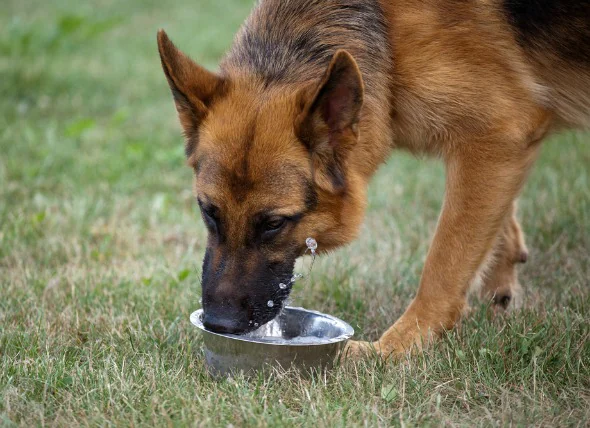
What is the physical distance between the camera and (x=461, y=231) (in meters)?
3.62

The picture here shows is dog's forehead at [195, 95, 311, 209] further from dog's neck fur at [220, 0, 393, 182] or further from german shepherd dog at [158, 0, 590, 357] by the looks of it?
dog's neck fur at [220, 0, 393, 182]

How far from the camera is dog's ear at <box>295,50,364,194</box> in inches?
118

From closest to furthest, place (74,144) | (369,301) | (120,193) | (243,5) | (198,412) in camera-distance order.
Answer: (198,412) < (369,301) < (120,193) < (74,144) < (243,5)

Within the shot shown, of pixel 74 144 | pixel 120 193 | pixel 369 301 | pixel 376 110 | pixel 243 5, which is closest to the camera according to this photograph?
pixel 376 110

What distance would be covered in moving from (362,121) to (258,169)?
0.62 meters

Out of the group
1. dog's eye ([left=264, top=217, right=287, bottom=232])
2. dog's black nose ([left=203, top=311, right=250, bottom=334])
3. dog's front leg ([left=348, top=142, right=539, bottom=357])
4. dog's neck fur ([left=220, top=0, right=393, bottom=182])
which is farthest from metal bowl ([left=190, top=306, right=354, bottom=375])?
dog's neck fur ([left=220, top=0, right=393, bottom=182])

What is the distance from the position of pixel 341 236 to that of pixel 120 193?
2949mm

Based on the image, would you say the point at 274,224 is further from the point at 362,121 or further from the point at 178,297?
the point at 178,297

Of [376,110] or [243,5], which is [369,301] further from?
[243,5]

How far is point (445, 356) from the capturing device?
3.33 m

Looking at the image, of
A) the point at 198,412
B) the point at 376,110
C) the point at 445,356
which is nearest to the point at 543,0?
the point at 376,110

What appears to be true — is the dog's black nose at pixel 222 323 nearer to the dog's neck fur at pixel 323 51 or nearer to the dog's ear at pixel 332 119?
the dog's ear at pixel 332 119

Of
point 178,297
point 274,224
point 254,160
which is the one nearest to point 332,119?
point 254,160

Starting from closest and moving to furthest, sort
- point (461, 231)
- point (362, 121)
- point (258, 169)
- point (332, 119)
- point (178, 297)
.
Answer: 1. point (258, 169)
2. point (332, 119)
3. point (362, 121)
4. point (461, 231)
5. point (178, 297)
